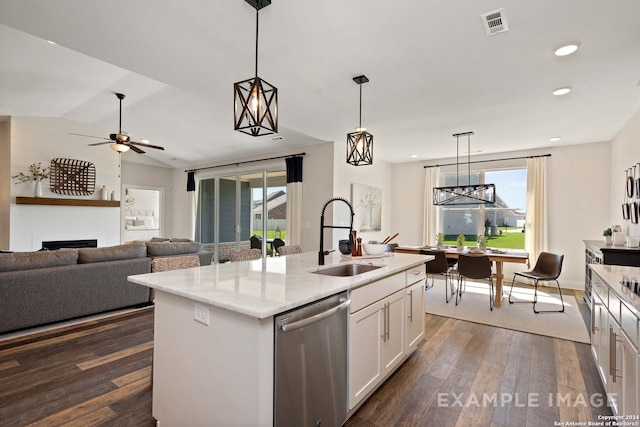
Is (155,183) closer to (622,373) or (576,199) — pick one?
(622,373)

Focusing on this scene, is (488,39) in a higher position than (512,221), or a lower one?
higher

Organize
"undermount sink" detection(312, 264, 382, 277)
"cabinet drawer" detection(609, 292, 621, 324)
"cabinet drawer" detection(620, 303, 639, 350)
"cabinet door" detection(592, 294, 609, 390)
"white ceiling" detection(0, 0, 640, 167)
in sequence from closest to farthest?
"cabinet drawer" detection(620, 303, 639, 350)
"cabinet drawer" detection(609, 292, 621, 324)
"cabinet door" detection(592, 294, 609, 390)
"white ceiling" detection(0, 0, 640, 167)
"undermount sink" detection(312, 264, 382, 277)

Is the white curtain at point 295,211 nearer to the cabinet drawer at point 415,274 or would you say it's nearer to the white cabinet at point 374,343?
the cabinet drawer at point 415,274

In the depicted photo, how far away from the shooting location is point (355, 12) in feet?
6.97

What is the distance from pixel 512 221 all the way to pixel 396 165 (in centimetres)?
282

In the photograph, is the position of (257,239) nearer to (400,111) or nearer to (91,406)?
(400,111)

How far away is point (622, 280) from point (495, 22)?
196cm

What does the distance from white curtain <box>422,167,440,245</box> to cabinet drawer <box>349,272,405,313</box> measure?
481cm

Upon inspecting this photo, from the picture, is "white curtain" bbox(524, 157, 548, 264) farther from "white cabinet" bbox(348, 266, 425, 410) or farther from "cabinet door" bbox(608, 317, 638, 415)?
"cabinet door" bbox(608, 317, 638, 415)

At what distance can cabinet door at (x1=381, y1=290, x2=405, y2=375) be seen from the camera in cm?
225

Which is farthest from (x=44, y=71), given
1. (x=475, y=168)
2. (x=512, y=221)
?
(x=512, y=221)

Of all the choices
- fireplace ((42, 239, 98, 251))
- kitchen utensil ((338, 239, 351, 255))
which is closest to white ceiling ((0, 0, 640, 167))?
kitchen utensil ((338, 239, 351, 255))

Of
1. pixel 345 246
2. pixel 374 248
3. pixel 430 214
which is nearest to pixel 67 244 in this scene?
pixel 345 246

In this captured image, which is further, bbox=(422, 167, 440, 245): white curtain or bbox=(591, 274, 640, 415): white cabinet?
bbox=(422, 167, 440, 245): white curtain
